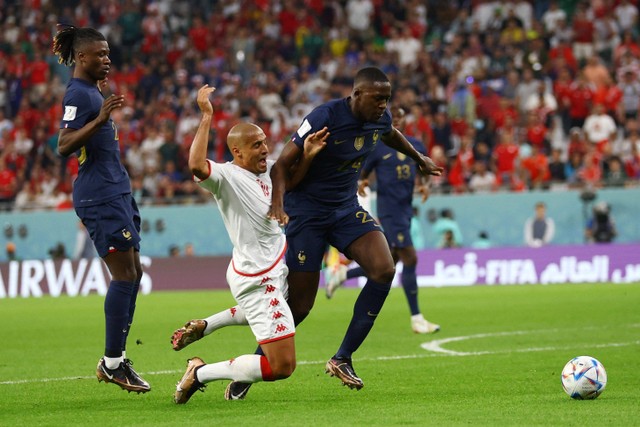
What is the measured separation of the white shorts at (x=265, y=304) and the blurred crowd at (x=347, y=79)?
48.3 ft

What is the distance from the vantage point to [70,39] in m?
8.61

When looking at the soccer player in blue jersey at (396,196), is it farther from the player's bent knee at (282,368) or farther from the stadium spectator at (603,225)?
the stadium spectator at (603,225)

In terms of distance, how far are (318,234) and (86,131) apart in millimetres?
1789

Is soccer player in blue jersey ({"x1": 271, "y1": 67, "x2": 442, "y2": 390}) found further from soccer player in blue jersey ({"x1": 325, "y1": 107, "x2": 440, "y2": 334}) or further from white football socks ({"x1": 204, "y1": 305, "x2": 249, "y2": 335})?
soccer player in blue jersey ({"x1": 325, "y1": 107, "x2": 440, "y2": 334})

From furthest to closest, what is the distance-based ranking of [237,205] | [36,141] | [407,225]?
[36,141]
[407,225]
[237,205]

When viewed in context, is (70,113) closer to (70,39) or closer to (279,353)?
(70,39)

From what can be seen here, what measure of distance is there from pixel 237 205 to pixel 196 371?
1.11 metres

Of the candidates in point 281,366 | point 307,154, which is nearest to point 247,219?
point 307,154

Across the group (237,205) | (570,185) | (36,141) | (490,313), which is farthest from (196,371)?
(36,141)

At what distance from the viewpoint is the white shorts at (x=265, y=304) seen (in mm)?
7410

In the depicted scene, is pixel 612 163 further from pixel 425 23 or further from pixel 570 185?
pixel 425 23

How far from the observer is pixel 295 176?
324 inches

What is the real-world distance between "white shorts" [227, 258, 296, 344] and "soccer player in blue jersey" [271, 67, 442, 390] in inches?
33.8

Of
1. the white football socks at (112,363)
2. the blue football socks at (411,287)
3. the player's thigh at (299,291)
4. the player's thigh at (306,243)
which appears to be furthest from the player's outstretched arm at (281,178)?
the blue football socks at (411,287)
